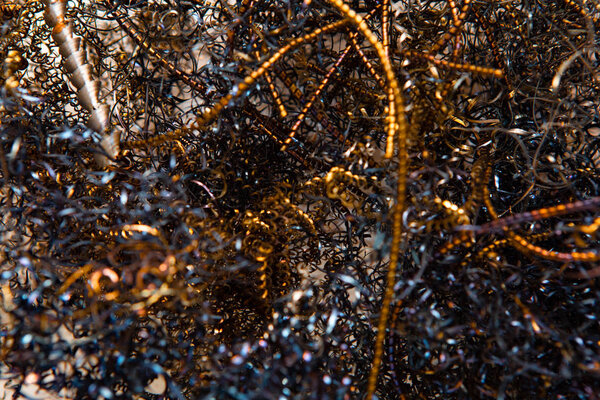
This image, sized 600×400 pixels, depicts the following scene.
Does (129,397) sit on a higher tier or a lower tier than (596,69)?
lower

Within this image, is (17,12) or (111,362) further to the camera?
(17,12)

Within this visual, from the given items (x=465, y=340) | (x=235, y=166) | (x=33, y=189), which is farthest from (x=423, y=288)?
(x=33, y=189)

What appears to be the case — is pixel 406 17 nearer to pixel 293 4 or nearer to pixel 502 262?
pixel 293 4

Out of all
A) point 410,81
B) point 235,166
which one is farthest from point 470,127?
point 235,166

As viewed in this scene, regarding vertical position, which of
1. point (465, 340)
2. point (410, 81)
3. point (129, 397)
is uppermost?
point (410, 81)

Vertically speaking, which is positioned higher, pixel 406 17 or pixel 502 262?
pixel 406 17

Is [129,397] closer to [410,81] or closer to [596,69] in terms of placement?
[410,81]
